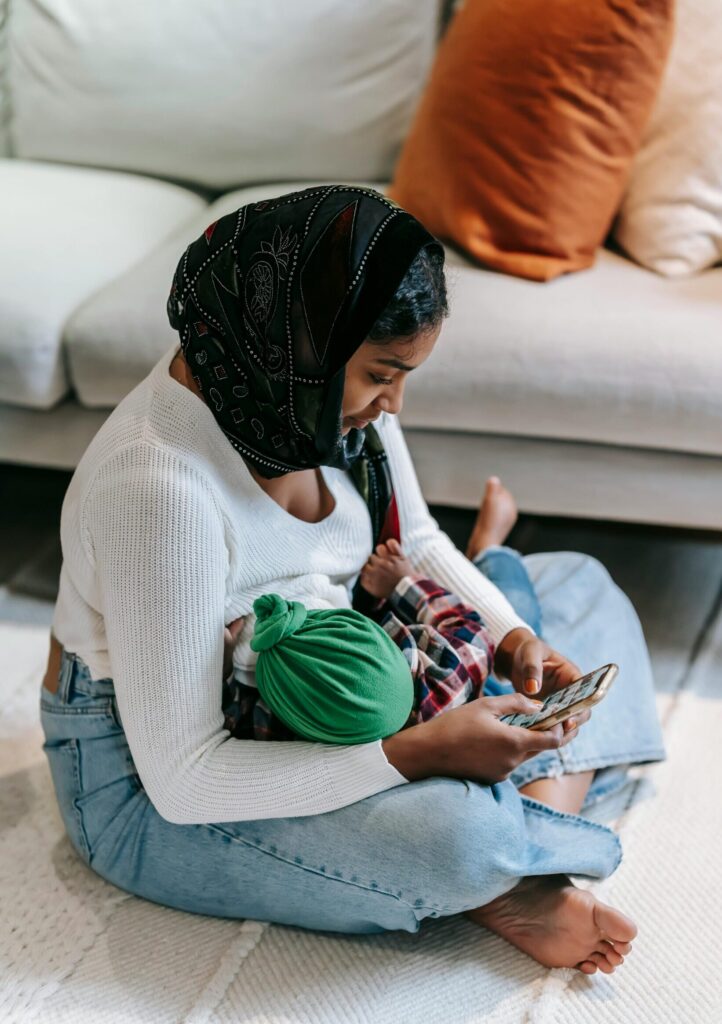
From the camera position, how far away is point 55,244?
169cm

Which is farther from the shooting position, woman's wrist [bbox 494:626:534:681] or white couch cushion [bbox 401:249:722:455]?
white couch cushion [bbox 401:249:722:455]

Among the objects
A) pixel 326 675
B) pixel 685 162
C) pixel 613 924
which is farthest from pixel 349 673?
pixel 685 162

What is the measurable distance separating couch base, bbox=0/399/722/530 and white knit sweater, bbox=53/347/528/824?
1.73 ft

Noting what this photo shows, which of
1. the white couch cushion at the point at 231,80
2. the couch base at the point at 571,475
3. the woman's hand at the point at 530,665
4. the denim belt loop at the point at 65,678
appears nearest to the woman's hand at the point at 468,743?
the woman's hand at the point at 530,665

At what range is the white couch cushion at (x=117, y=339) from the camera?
1.52 m

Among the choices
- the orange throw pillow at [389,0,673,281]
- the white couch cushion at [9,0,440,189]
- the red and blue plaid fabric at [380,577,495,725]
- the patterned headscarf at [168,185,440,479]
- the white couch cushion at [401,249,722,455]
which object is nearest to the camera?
the patterned headscarf at [168,185,440,479]

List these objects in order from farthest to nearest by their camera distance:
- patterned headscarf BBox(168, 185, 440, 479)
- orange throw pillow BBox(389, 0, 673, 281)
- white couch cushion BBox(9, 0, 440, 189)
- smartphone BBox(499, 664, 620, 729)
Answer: white couch cushion BBox(9, 0, 440, 189), orange throw pillow BBox(389, 0, 673, 281), smartphone BBox(499, 664, 620, 729), patterned headscarf BBox(168, 185, 440, 479)

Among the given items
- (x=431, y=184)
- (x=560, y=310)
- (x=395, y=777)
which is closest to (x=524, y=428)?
(x=560, y=310)

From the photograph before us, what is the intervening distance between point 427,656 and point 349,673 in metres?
0.18

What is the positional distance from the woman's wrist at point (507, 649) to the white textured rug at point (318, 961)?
10.3 inches

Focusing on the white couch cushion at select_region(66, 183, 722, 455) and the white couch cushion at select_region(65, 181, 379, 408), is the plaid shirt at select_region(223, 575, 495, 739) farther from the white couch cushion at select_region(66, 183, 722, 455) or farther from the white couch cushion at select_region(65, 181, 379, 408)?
the white couch cushion at select_region(65, 181, 379, 408)

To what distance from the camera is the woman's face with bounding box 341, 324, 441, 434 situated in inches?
36.6

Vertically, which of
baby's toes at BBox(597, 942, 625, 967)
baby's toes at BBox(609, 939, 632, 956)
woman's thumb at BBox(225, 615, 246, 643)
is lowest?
baby's toes at BBox(597, 942, 625, 967)

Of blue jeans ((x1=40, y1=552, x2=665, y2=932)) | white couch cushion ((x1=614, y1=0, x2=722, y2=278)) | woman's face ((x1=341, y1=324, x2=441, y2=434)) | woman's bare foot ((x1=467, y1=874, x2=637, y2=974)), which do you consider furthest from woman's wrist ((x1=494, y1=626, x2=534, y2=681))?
white couch cushion ((x1=614, y1=0, x2=722, y2=278))
